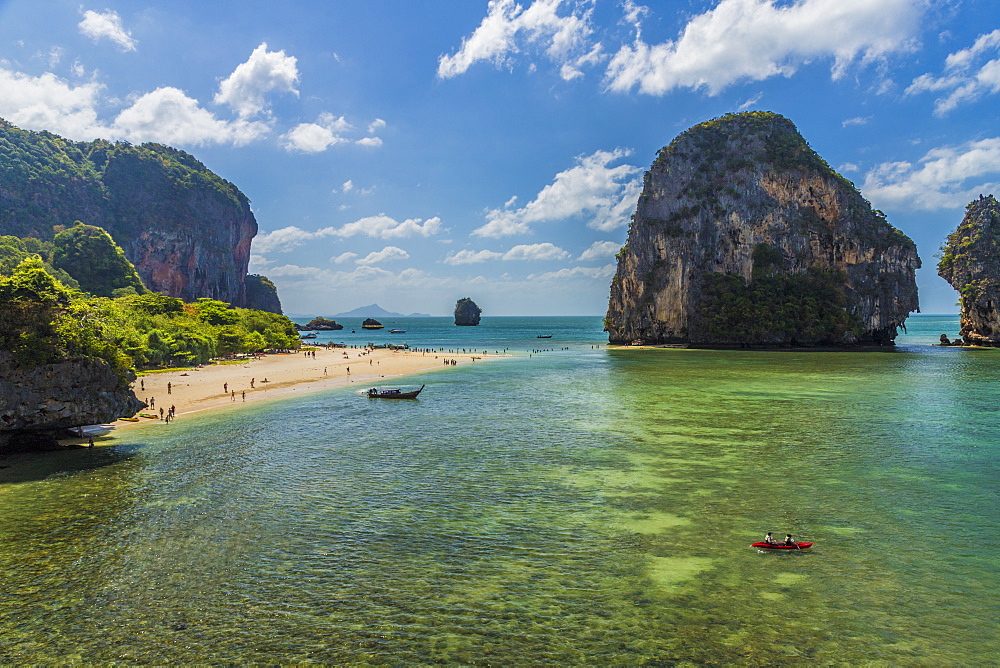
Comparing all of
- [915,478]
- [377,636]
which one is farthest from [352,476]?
[915,478]

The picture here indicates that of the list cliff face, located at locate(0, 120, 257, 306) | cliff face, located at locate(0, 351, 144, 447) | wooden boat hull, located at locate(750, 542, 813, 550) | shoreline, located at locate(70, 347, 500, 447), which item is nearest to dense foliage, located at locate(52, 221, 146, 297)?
shoreline, located at locate(70, 347, 500, 447)

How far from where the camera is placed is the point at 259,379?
60969mm

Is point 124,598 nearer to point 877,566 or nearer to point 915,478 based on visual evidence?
point 877,566

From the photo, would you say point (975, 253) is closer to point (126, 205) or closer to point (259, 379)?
point (259, 379)

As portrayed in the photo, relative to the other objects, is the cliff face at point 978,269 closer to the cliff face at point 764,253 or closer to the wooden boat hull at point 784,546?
the cliff face at point 764,253

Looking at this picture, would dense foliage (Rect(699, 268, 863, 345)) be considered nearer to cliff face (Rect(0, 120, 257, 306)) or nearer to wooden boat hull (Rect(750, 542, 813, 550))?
wooden boat hull (Rect(750, 542, 813, 550))

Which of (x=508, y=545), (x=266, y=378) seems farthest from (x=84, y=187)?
(x=508, y=545)

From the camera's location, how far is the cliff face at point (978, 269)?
9925 centimetres

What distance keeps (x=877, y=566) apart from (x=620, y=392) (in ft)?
125

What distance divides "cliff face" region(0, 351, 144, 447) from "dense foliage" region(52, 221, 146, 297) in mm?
93734

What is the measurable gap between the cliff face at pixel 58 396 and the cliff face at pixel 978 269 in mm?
134805

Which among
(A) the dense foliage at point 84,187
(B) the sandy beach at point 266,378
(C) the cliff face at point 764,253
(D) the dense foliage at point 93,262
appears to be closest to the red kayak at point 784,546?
(B) the sandy beach at point 266,378

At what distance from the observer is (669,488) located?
22.9m

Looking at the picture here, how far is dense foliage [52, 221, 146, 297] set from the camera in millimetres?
108125
